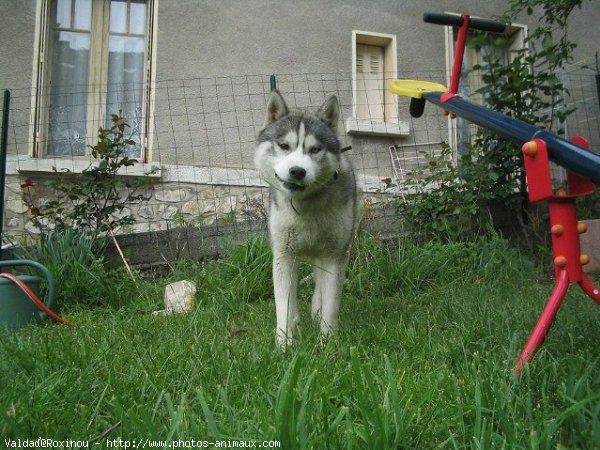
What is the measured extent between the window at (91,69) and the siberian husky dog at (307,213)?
3.94 meters

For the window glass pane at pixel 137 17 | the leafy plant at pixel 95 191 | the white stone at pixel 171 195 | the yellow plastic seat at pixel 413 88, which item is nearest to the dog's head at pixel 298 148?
the yellow plastic seat at pixel 413 88

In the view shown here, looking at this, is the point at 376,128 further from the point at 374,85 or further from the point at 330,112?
the point at 330,112

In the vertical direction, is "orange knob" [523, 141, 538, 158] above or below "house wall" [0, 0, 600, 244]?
below

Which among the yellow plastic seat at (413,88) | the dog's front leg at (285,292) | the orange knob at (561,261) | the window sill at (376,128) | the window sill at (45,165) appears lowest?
the dog's front leg at (285,292)

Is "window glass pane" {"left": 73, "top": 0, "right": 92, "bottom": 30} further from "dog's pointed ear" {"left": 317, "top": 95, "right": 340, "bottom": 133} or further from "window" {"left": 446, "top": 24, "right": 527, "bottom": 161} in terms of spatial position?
"window" {"left": 446, "top": 24, "right": 527, "bottom": 161}

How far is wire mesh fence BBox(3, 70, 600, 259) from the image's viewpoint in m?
5.57

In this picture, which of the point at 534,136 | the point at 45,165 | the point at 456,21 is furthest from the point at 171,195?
the point at 534,136

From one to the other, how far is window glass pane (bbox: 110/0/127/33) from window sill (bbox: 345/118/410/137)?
342 centimetres

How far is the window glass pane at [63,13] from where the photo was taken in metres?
6.04

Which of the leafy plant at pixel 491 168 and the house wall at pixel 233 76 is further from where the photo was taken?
the house wall at pixel 233 76

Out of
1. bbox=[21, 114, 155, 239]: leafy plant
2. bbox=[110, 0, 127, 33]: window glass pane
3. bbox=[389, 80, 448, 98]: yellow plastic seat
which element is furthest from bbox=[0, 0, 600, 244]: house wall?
bbox=[389, 80, 448, 98]: yellow plastic seat

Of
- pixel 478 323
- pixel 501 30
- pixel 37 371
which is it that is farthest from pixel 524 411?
pixel 501 30

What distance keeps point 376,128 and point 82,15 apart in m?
4.37

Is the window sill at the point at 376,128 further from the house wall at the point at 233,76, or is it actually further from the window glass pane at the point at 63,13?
the window glass pane at the point at 63,13
